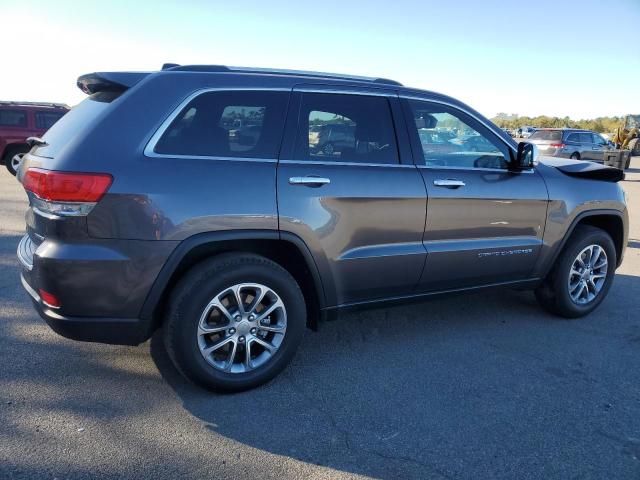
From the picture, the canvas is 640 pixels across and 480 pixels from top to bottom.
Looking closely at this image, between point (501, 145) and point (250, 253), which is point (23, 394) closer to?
point (250, 253)

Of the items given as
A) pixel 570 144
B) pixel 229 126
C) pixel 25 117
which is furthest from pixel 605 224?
pixel 570 144

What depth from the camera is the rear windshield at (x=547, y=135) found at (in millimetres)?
20228

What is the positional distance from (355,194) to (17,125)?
12659mm

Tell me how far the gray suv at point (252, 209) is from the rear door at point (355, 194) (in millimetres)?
10

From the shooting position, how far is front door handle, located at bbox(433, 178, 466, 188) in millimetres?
3640

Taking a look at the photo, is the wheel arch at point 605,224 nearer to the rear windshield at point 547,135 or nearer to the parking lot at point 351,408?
the parking lot at point 351,408

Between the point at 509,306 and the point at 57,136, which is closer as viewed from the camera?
the point at 57,136

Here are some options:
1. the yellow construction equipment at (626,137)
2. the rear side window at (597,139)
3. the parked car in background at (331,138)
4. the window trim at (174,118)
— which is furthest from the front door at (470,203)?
the yellow construction equipment at (626,137)

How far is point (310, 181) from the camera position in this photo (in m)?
3.17

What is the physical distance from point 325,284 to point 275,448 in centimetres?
107

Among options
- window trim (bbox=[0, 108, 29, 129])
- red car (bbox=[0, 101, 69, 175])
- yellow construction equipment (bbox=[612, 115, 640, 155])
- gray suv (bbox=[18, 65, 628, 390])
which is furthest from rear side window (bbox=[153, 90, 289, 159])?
yellow construction equipment (bbox=[612, 115, 640, 155])

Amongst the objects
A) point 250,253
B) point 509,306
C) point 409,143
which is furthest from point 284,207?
point 509,306

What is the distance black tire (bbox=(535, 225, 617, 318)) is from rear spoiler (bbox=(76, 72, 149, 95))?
3586 mm

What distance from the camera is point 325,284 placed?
10.9 feet
